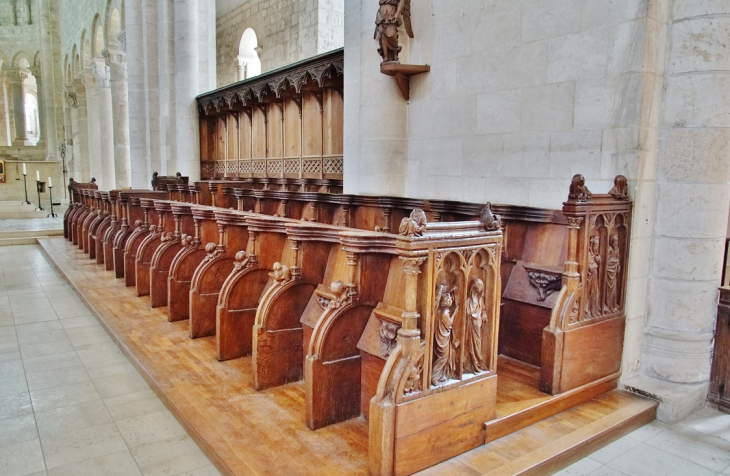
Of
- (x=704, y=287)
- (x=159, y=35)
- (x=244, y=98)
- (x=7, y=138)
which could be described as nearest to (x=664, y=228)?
(x=704, y=287)

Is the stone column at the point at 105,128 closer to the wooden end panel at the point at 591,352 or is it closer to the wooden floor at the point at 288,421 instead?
the wooden floor at the point at 288,421

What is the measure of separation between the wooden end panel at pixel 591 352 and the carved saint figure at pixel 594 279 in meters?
0.08

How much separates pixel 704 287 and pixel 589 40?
1.60 metres

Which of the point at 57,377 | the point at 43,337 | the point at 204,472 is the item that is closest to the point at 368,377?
the point at 204,472

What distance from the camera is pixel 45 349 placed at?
11.9ft

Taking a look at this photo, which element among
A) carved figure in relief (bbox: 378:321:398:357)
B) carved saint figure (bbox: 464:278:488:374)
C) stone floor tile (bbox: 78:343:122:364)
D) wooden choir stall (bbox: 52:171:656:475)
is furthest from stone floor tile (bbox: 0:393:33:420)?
carved saint figure (bbox: 464:278:488:374)

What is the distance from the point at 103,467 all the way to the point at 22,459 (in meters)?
0.40

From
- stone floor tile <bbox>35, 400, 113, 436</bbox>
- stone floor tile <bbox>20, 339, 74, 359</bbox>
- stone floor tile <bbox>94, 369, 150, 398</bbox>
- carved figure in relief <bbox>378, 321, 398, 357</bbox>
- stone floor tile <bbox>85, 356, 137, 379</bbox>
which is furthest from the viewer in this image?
stone floor tile <bbox>20, 339, 74, 359</bbox>

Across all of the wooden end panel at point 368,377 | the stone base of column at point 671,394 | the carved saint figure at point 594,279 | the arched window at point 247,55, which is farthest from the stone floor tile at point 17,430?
the arched window at point 247,55

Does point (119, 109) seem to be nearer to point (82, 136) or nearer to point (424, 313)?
point (82, 136)

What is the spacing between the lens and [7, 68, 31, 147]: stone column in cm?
2003

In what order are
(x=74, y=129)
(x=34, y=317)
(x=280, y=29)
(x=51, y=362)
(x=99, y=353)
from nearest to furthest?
(x=51, y=362)
(x=99, y=353)
(x=34, y=317)
(x=280, y=29)
(x=74, y=129)

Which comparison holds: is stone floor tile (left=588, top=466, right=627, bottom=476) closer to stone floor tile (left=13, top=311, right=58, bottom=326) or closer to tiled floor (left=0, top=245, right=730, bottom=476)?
tiled floor (left=0, top=245, right=730, bottom=476)

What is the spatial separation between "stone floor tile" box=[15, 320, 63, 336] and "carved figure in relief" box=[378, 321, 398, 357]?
323cm
